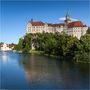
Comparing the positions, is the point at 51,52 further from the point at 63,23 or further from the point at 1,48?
the point at 1,48

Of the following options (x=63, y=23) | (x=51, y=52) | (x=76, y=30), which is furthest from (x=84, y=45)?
(x=63, y=23)

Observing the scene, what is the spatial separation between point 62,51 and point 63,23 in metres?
33.7

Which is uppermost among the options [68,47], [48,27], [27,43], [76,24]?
[76,24]

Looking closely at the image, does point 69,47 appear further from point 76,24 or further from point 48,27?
point 48,27

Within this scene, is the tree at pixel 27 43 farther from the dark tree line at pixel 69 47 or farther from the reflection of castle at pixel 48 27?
the reflection of castle at pixel 48 27

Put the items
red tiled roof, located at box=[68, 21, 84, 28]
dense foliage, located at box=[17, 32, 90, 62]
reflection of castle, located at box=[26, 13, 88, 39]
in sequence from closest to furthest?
1. dense foliage, located at box=[17, 32, 90, 62]
2. red tiled roof, located at box=[68, 21, 84, 28]
3. reflection of castle, located at box=[26, 13, 88, 39]

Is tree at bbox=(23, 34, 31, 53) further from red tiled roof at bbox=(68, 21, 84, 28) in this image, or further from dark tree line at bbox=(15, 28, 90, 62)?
red tiled roof at bbox=(68, 21, 84, 28)

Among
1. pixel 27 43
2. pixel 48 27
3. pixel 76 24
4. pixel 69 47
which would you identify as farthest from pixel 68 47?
pixel 48 27

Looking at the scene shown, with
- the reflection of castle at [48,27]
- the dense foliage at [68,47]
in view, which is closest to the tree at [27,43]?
the dense foliage at [68,47]

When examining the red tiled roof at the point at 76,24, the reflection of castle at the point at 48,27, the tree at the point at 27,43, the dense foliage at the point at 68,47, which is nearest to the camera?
the dense foliage at the point at 68,47

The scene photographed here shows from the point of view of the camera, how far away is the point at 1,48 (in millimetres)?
74562

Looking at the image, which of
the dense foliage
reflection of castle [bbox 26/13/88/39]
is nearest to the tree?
the dense foliage

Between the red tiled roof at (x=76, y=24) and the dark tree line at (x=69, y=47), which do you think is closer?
the dark tree line at (x=69, y=47)

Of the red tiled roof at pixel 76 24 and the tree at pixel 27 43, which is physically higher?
the red tiled roof at pixel 76 24
